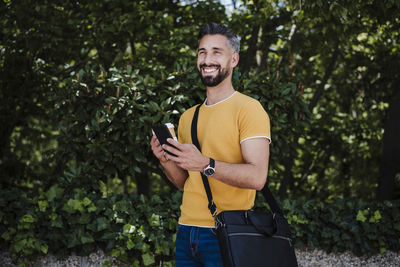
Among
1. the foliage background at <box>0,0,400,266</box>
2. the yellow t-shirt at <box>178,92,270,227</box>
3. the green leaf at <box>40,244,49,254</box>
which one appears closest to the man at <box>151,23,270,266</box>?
the yellow t-shirt at <box>178,92,270,227</box>

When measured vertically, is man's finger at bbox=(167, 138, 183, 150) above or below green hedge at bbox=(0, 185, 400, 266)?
above

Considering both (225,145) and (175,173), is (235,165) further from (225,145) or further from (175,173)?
(175,173)

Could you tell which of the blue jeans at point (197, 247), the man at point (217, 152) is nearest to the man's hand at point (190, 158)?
the man at point (217, 152)

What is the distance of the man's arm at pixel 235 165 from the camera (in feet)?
5.59

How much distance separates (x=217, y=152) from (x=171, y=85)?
295 centimetres

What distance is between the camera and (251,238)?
177 centimetres

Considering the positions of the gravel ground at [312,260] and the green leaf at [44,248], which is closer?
the green leaf at [44,248]

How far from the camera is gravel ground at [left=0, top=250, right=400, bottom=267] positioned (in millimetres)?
4250

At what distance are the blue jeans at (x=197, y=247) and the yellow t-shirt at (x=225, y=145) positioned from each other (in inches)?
1.5

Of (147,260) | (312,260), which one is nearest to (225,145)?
(147,260)

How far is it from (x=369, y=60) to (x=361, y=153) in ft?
5.80

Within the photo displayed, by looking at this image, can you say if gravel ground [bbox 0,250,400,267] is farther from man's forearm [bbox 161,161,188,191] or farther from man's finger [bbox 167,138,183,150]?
man's finger [bbox 167,138,183,150]

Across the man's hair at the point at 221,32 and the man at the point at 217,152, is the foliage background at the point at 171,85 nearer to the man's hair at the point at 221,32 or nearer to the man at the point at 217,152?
the man's hair at the point at 221,32

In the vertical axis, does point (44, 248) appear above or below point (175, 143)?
below
